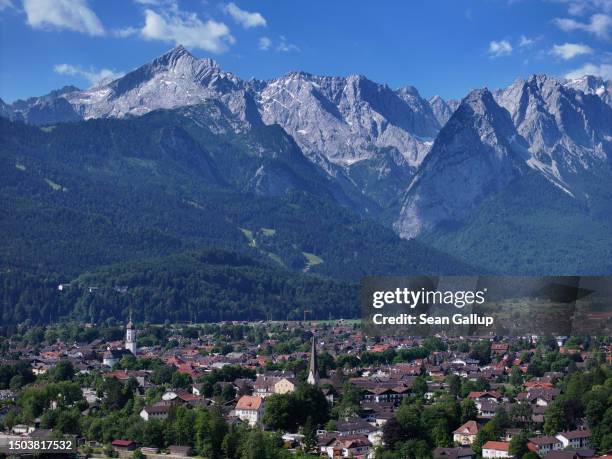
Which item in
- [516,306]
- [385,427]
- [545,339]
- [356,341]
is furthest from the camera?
[356,341]

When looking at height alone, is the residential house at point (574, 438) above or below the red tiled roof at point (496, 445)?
above

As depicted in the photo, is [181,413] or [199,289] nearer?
[181,413]

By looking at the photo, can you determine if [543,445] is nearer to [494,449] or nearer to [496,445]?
[496,445]

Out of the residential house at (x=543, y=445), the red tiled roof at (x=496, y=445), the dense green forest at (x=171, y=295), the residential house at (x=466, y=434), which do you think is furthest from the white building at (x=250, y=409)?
the dense green forest at (x=171, y=295)

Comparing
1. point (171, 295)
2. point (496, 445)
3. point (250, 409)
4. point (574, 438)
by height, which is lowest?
point (496, 445)

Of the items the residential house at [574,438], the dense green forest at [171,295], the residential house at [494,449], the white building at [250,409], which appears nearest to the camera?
the residential house at [494,449]

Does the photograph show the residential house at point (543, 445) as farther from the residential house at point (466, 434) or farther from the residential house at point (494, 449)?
the residential house at point (466, 434)

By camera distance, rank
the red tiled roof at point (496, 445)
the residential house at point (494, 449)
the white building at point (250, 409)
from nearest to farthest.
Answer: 1. the residential house at point (494, 449)
2. the red tiled roof at point (496, 445)
3. the white building at point (250, 409)

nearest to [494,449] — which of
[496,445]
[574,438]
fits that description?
[496,445]

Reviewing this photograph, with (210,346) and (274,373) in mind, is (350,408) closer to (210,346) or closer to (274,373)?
(274,373)

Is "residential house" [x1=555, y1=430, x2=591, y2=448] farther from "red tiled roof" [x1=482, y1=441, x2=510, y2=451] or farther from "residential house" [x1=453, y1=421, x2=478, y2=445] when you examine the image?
"residential house" [x1=453, y1=421, x2=478, y2=445]

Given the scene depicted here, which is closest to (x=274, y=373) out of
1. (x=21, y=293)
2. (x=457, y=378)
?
(x=457, y=378)
